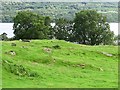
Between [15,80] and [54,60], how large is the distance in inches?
325

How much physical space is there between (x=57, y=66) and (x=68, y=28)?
36.8m

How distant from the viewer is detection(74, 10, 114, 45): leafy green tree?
65125mm

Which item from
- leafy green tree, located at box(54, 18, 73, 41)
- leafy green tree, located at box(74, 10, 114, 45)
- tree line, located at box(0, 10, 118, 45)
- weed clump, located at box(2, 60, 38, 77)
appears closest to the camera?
weed clump, located at box(2, 60, 38, 77)

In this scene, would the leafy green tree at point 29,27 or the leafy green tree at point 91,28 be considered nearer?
the leafy green tree at point 29,27

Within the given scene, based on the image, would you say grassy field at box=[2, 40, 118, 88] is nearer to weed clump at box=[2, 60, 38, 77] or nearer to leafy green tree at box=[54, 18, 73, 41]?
weed clump at box=[2, 60, 38, 77]

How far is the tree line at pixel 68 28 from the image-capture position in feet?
205

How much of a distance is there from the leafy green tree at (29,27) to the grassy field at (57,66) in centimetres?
1859

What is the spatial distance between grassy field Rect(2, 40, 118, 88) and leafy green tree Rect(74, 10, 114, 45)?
21.4m

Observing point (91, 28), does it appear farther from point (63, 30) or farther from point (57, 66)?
point (57, 66)

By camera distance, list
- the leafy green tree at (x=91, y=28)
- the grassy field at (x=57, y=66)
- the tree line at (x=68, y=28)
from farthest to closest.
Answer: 1. the leafy green tree at (x=91, y=28)
2. the tree line at (x=68, y=28)
3. the grassy field at (x=57, y=66)

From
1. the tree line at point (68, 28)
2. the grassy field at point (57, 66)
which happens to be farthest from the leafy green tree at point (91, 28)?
the grassy field at point (57, 66)

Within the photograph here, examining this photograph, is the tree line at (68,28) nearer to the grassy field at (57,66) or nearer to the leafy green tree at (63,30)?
the leafy green tree at (63,30)

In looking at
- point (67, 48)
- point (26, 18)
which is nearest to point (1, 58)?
point (67, 48)

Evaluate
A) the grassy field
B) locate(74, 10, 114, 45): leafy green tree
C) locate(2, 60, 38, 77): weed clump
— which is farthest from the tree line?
locate(2, 60, 38, 77): weed clump
